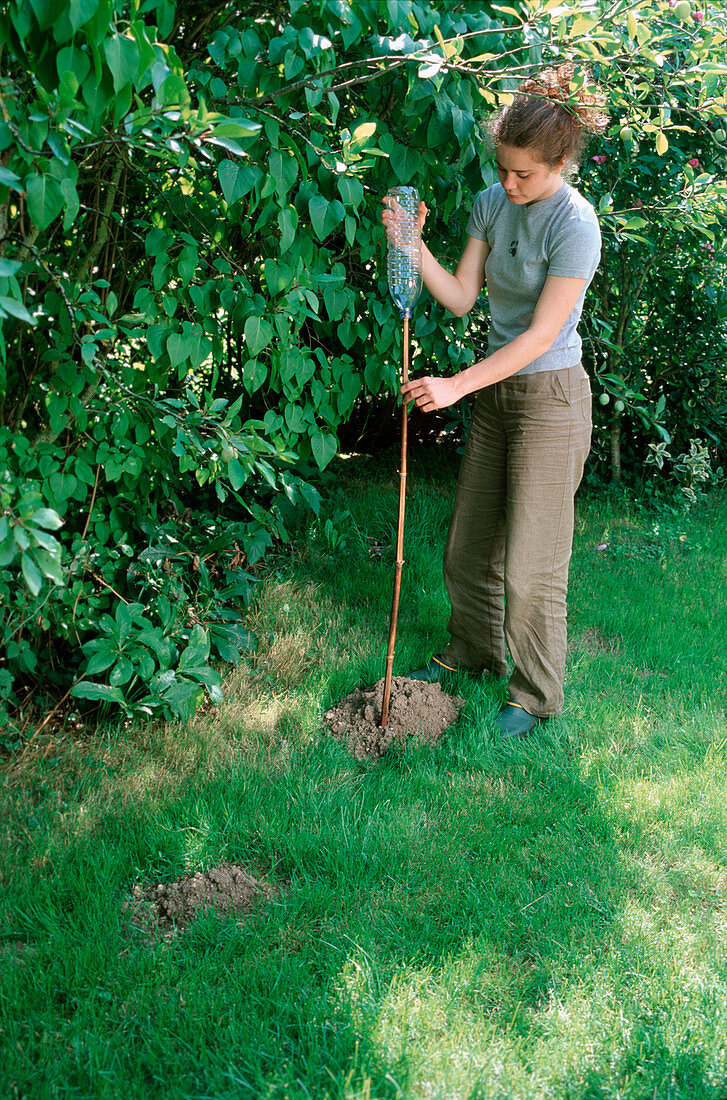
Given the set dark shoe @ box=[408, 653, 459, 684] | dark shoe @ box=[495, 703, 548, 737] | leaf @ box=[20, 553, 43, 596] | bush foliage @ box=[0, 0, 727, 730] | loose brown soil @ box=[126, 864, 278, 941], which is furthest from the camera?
dark shoe @ box=[408, 653, 459, 684]

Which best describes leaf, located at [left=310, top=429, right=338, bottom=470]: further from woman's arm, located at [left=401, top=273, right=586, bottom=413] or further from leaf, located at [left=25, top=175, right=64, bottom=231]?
leaf, located at [left=25, top=175, right=64, bottom=231]

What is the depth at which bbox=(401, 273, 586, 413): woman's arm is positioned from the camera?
9.24 feet

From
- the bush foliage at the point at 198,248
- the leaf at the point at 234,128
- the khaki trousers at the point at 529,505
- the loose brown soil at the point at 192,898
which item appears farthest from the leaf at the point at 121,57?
the loose brown soil at the point at 192,898

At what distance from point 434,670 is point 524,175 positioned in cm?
184

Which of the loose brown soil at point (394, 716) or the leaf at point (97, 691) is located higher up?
the leaf at point (97, 691)

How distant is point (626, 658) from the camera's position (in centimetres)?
387

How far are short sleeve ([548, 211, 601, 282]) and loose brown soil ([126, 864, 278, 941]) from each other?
2031 millimetres

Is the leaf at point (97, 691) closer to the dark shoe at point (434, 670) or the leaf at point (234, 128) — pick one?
the dark shoe at point (434, 670)

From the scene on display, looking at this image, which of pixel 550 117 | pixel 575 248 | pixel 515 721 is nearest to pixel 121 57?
pixel 550 117

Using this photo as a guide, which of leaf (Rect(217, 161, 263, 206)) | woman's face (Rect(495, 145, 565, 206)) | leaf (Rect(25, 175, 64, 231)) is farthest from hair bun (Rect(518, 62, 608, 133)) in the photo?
leaf (Rect(25, 175, 64, 231))

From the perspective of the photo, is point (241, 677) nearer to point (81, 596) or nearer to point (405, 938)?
point (81, 596)

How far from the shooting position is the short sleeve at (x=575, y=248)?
9.16ft

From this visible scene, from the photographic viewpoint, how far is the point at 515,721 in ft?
10.7

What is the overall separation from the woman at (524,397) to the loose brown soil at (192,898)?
1.17m
